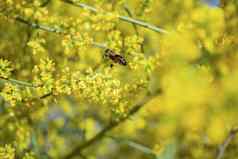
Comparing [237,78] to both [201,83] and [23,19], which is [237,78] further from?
[23,19]

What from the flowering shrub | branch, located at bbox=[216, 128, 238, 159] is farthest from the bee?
branch, located at bbox=[216, 128, 238, 159]

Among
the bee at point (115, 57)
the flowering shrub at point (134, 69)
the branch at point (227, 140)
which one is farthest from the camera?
the branch at point (227, 140)

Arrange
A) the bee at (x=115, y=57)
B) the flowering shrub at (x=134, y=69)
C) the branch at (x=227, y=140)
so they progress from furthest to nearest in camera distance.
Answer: the branch at (x=227, y=140)
the bee at (x=115, y=57)
the flowering shrub at (x=134, y=69)

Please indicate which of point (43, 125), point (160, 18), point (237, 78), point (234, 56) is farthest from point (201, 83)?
point (43, 125)

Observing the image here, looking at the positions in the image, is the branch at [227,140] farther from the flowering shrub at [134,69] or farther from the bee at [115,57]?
the bee at [115,57]

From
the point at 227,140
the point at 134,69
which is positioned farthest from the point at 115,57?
the point at 227,140

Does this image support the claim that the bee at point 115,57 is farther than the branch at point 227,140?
No

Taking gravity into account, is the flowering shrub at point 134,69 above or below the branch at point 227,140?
above

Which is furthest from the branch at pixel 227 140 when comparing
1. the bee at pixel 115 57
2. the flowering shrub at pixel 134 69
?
the bee at pixel 115 57

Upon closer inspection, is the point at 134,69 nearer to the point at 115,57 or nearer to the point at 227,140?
the point at 115,57
